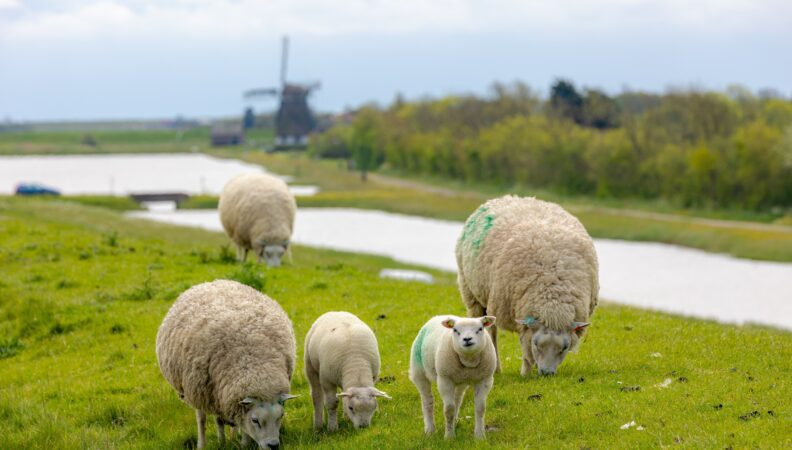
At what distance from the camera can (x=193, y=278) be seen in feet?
66.7

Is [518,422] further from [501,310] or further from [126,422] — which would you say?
[126,422]

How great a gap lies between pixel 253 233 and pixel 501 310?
12479mm

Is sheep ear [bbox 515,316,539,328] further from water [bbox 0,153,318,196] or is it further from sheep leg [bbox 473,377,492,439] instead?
water [bbox 0,153,318,196]

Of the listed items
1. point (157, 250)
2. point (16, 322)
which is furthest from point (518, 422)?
point (157, 250)

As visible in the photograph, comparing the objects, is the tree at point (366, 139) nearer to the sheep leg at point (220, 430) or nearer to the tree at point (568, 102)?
the tree at point (568, 102)

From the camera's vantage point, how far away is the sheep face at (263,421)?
989cm

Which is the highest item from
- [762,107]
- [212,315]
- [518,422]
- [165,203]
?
[762,107]

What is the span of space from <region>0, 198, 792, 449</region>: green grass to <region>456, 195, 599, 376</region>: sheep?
627 mm

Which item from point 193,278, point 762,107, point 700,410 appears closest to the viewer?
point 700,410

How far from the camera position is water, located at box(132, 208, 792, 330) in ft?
125

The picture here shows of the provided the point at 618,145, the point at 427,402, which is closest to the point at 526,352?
the point at 427,402

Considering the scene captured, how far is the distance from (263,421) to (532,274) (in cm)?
442

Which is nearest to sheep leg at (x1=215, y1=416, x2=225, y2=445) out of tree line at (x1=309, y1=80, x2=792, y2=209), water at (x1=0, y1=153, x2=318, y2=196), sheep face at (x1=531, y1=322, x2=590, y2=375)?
sheep face at (x1=531, y1=322, x2=590, y2=375)

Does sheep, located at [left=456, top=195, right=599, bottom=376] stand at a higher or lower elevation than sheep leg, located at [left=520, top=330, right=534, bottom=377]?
higher
